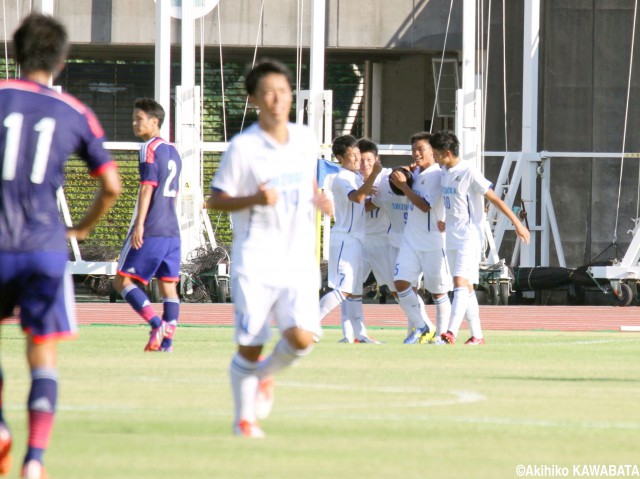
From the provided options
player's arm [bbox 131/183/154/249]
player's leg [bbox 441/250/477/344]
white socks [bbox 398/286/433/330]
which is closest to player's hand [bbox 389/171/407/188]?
player's leg [bbox 441/250/477/344]

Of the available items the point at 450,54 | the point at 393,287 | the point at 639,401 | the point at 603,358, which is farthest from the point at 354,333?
the point at 450,54

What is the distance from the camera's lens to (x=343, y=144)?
15711 millimetres

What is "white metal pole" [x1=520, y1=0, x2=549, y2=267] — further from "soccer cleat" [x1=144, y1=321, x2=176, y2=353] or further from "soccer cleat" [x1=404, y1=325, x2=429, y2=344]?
"soccer cleat" [x1=144, y1=321, x2=176, y2=353]

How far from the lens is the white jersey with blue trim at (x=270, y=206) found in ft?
24.6

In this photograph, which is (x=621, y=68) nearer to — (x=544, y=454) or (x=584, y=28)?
(x=584, y=28)

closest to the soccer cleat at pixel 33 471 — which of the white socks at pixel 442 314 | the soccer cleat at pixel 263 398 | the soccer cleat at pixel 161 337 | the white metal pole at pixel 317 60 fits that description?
the soccer cleat at pixel 263 398

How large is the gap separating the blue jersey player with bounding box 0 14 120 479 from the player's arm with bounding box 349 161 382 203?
28.4 feet

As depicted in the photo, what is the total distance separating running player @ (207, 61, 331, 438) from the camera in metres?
7.45

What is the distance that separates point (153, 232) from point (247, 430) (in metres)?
6.39

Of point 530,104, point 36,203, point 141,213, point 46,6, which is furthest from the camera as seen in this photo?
point 530,104

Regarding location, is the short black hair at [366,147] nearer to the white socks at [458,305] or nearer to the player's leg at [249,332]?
the white socks at [458,305]

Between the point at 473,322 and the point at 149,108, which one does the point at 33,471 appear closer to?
the point at 149,108

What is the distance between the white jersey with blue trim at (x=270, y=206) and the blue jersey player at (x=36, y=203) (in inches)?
52.0

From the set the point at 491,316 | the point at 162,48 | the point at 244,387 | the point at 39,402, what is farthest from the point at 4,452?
the point at 162,48
